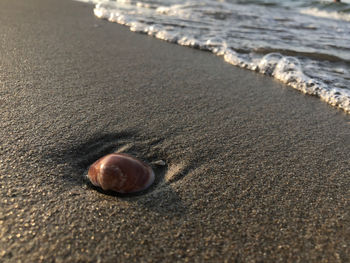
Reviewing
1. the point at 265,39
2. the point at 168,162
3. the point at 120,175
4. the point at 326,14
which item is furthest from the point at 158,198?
the point at 326,14

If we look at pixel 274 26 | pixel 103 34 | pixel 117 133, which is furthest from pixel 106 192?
pixel 274 26

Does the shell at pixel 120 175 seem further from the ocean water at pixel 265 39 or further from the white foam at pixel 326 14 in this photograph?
the white foam at pixel 326 14

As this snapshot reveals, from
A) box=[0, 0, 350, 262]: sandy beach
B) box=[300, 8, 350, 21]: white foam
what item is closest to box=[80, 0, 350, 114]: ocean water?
box=[300, 8, 350, 21]: white foam

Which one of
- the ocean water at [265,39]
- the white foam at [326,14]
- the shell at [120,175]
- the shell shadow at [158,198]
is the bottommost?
the shell shadow at [158,198]

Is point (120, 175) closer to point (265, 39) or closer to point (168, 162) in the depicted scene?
point (168, 162)

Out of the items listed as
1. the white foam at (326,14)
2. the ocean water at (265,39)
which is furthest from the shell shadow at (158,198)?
the white foam at (326,14)

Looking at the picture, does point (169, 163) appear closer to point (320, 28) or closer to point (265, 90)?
point (265, 90)
